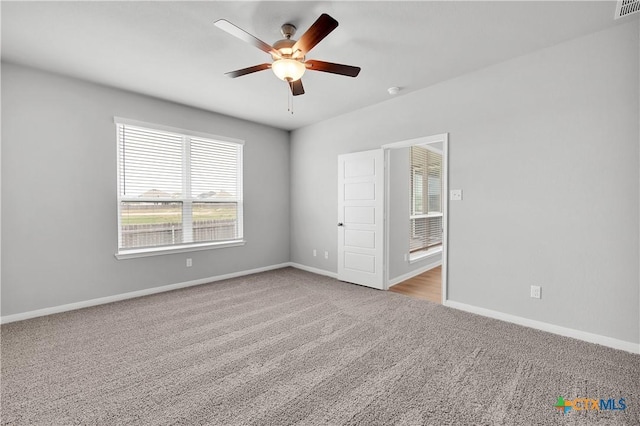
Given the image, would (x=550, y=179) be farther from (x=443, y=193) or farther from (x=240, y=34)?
(x=240, y=34)


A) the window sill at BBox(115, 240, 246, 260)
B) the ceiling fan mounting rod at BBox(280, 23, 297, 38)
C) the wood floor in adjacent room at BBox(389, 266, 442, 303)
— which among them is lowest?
the wood floor in adjacent room at BBox(389, 266, 442, 303)

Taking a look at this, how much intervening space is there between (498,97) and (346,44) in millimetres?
1765

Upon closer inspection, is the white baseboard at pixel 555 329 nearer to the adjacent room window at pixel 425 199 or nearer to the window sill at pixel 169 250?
the adjacent room window at pixel 425 199

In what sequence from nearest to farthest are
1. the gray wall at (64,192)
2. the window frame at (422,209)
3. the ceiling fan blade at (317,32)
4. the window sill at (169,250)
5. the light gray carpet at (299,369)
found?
the light gray carpet at (299,369) < the ceiling fan blade at (317,32) < the gray wall at (64,192) < the window sill at (169,250) < the window frame at (422,209)

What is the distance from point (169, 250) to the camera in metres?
4.08

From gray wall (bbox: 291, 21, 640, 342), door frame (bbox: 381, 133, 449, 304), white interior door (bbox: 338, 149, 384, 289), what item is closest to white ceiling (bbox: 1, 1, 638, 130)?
gray wall (bbox: 291, 21, 640, 342)

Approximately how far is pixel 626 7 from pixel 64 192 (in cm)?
559

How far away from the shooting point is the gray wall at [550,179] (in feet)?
7.87

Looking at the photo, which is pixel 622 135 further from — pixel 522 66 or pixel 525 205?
pixel 522 66

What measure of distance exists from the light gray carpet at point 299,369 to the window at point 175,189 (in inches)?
46.0

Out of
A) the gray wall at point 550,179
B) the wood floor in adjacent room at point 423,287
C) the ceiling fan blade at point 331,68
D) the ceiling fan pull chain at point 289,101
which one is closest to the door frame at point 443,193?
the gray wall at point 550,179

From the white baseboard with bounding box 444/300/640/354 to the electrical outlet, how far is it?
25 cm

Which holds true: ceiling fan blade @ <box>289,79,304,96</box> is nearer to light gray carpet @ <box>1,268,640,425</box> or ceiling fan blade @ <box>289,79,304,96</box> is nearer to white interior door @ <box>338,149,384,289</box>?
white interior door @ <box>338,149,384,289</box>

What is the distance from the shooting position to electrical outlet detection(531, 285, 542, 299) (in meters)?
2.81
